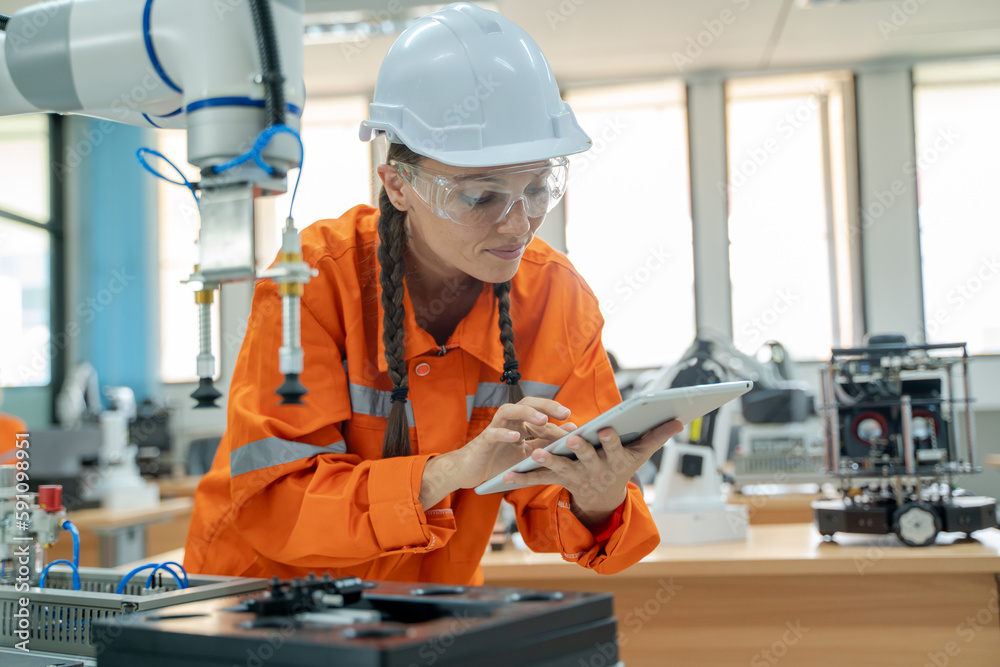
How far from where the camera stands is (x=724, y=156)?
5777mm

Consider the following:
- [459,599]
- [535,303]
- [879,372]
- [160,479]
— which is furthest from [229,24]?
[160,479]

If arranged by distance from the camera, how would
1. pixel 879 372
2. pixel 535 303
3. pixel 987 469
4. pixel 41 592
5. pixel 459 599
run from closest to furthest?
pixel 459 599 < pixel 41 592 < pixel 535 303 < pixel 879 372 < pixel 987 469

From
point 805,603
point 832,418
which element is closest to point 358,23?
point 832,418

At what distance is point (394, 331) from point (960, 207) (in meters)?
5.57

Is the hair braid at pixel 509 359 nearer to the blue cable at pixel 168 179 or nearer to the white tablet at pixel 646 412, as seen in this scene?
the white tablet at pixel 646 412

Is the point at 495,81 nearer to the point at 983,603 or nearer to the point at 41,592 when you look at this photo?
the point at 41,592

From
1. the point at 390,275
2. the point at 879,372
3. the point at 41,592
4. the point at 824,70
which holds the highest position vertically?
the point at 824,70

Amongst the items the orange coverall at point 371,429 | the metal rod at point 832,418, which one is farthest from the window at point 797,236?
the orange coverall at point 371,429

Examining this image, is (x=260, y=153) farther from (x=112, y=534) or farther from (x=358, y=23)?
(x=358, y=23)

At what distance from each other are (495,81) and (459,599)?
69 cm

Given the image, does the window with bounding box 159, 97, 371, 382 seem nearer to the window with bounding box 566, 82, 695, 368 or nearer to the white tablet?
the window with bounding box 566, 82, 695, 368

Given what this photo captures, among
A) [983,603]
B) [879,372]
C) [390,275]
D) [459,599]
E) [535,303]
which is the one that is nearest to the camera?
[459,599]

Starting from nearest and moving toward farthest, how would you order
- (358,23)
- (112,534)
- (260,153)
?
(260,153) < (112,534) < (358,23)

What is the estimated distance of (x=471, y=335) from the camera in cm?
125
